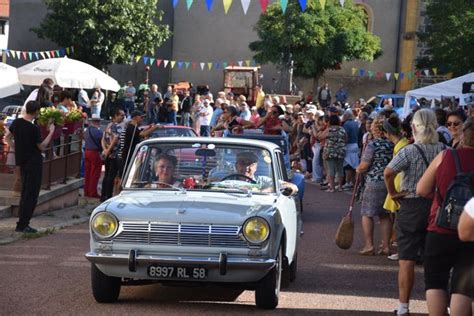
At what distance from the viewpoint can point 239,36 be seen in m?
52.2

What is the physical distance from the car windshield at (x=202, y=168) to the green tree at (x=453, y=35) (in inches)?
970

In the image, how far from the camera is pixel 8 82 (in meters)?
23.9

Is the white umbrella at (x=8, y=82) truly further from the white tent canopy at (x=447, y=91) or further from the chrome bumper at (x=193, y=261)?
the chrome bumper at (x=193, y=261)

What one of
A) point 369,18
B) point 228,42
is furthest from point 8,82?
point 369,18

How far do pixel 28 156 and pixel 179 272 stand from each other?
18.0ft

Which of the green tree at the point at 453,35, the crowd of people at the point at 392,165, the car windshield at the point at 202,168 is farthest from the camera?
the green tree at the point at 453,35

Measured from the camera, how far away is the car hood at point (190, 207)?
835 cm

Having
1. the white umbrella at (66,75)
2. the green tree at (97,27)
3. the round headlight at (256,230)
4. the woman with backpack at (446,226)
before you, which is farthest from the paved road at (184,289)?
the green tree at (97,27)

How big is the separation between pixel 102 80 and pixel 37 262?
1690cm

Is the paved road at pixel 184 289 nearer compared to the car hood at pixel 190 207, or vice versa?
the car hood at pixel 190 207

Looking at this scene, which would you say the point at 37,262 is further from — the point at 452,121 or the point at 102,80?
the point at 102,80

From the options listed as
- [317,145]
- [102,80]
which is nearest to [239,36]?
[102,80]

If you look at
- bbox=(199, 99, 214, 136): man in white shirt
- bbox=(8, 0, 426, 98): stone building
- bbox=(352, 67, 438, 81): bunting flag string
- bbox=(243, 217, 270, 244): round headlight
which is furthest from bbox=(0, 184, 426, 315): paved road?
bbox=(8, 0, 426, 98): stone building

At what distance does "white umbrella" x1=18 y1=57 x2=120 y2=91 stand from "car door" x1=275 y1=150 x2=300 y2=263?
56.3ft
